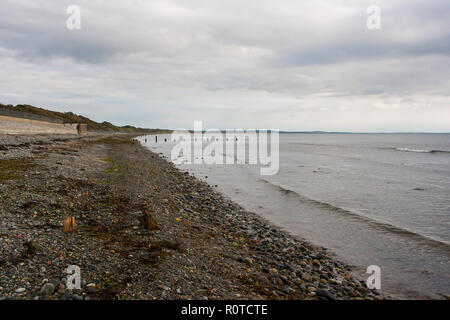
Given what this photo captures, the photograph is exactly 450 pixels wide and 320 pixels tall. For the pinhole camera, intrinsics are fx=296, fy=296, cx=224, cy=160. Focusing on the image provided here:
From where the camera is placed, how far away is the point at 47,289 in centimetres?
556

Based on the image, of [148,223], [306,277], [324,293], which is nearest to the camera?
[324,293]

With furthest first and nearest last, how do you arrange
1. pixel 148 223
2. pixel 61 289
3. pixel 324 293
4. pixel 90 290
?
pixel 148 223, pixel 324 293, pixel 90 290, pixel 61 289

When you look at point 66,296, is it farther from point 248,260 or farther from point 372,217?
point 372,217

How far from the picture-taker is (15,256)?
659 cm

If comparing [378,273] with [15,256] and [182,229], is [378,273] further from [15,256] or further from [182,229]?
[15,256]

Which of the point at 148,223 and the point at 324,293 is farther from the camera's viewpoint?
the point at 148,223

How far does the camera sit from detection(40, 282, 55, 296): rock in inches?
217

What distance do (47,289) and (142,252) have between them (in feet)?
8.34

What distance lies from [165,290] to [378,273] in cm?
707

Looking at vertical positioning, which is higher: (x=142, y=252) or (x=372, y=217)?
(x=142, y=252)

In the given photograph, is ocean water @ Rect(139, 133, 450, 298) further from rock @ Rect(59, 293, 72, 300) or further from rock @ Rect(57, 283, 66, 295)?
rock @ Rect(57, 283, 66, 295)

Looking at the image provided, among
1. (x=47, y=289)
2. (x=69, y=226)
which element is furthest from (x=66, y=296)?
(x=69, y=226)

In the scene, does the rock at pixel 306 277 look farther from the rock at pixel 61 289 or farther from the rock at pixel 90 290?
the rock at pixel 61 289
